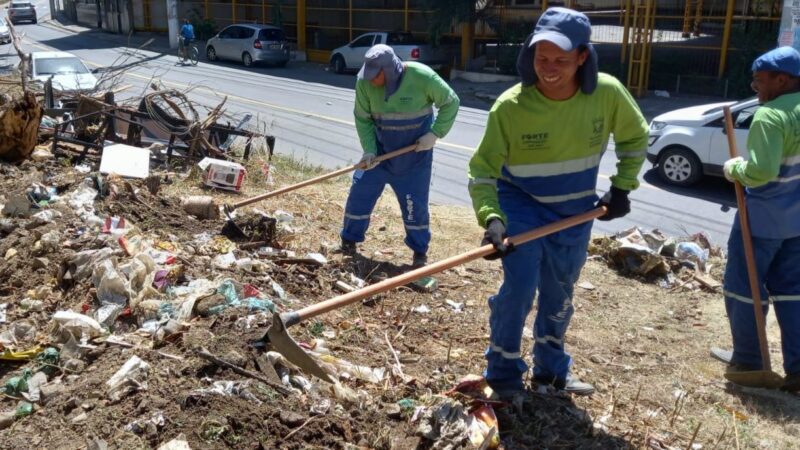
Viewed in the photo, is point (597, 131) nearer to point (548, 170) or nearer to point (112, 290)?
point (548, 170)

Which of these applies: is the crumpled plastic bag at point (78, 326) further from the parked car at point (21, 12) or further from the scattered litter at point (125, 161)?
the parked car at point (21, 12)

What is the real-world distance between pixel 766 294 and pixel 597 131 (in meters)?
1.72

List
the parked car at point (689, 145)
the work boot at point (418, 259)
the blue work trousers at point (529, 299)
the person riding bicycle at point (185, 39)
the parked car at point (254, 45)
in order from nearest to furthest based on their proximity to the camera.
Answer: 1. the blue work trousers at point (529, 299)
2. the work boot at point (418, 259)
3. the parked car at point (689, 145)
4. the parked car at point (254, 45)
5. the person riding bicycle at point (185, 39)

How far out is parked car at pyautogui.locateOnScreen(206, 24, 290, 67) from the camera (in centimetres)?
2712

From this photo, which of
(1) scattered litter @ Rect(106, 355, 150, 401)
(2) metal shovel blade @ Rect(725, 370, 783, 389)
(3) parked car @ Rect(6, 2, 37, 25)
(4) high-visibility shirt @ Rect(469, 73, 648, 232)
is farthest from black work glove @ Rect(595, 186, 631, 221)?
(3) parked car @ Rect(6, 2, 37, 25)

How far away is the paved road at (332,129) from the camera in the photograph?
29.8ft

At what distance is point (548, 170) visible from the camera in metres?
3.76

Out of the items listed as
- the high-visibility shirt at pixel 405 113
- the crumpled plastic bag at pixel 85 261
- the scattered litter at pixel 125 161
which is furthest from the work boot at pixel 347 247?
the scattered litter at pixel 125 161

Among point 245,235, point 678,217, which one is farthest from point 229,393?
point 678,217

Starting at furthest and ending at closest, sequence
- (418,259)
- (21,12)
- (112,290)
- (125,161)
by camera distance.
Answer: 1. (21,12)
2. (125,161)
3. (418,259)
4. (112,290)

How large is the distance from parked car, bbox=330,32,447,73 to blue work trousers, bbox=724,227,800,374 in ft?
61.6

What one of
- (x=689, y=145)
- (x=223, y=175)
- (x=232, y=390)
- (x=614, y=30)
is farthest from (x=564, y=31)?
(x=614, y=30)

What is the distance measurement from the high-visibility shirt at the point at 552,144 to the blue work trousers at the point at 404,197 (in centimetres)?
239

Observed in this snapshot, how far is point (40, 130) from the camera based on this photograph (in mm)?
9609
